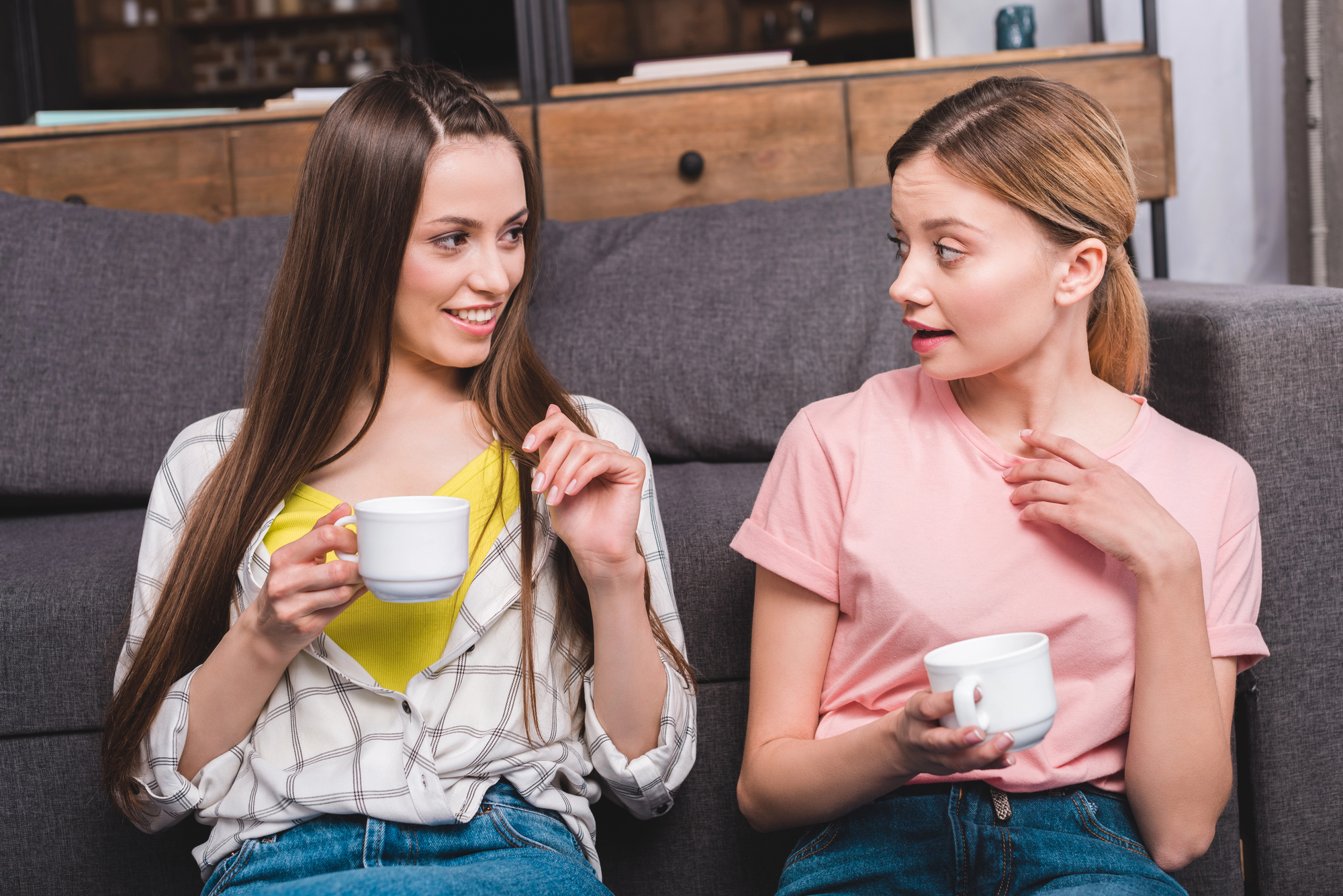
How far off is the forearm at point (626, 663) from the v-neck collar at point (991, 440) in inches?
12.7

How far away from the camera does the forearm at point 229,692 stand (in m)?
0.90

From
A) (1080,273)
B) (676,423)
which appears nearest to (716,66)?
(676,423)

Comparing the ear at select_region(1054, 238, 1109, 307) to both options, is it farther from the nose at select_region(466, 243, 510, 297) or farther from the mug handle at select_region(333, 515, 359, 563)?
the mug handle at select_region(333, 515, 359, 563)

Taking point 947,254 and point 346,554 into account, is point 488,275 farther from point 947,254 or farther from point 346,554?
point 947,254

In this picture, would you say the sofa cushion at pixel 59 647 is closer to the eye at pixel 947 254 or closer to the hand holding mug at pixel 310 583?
the hand holding mug at pixel 310 583

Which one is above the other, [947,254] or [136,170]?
[136,170]

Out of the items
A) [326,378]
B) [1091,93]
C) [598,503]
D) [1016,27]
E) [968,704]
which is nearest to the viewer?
[968,704]

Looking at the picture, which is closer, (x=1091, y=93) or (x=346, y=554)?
(x=346, y=554)

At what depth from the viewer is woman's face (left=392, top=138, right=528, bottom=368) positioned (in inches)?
39.6

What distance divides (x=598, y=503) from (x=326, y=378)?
315 millimetres

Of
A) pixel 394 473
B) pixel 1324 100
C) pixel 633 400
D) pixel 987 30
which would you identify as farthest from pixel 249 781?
pixel 987 30

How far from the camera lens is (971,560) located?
0.91 meters

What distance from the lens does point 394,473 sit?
1042 millimetres

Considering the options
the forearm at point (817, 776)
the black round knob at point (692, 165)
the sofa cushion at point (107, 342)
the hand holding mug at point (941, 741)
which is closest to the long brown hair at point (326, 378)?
the forearm at point (817, 776)
